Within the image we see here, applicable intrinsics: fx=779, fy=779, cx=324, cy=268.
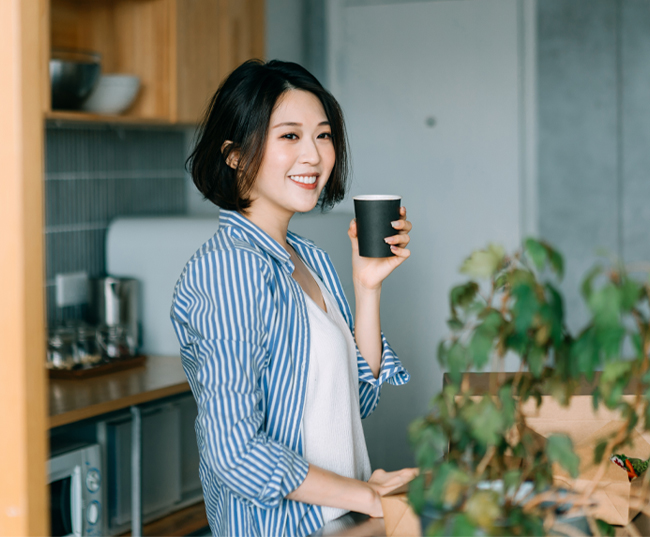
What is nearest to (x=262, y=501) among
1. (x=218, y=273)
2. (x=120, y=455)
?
(x=218, y=273)

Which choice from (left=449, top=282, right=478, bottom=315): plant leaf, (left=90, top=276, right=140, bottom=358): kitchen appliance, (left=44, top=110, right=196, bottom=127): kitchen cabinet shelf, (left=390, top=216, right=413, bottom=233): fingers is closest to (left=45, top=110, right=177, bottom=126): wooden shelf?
(left=44, top=110, right=196, bottom=127): kitchen cabinet shelf

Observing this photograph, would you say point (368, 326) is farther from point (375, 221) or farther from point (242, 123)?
point (242, 123)

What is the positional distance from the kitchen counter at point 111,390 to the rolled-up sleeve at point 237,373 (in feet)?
3.04

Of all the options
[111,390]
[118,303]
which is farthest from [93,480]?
[118,303]

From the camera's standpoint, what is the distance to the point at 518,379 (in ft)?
2.22

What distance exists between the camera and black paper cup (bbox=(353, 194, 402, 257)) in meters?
1.17

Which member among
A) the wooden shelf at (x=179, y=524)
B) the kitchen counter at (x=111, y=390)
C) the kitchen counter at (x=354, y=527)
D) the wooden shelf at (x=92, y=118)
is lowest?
the wooden shelf at (x=179, y=524)

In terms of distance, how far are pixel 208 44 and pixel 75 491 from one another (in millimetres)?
1586

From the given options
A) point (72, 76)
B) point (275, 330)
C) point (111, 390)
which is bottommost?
point (111, 390)

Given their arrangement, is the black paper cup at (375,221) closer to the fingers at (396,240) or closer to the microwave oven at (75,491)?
the fingers at (396,240)

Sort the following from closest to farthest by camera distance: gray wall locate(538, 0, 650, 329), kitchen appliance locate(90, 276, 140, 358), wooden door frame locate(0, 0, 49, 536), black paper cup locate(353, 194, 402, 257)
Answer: wooden door frame locate(0, 0, 49, 536)
black paper cup locate(353, 194, 402, 257)
kitchen appliance locate(90, 276, 140, 358)
gray wall locate(538, 0, 650, 329)

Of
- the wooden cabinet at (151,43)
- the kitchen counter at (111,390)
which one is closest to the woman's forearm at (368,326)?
the kitchen counter at (111,390)

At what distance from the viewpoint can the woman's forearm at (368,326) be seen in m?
1.39

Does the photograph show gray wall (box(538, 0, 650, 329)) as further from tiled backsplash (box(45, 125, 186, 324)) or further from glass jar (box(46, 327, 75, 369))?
glass jar (box(46, 327, 75, 369))
